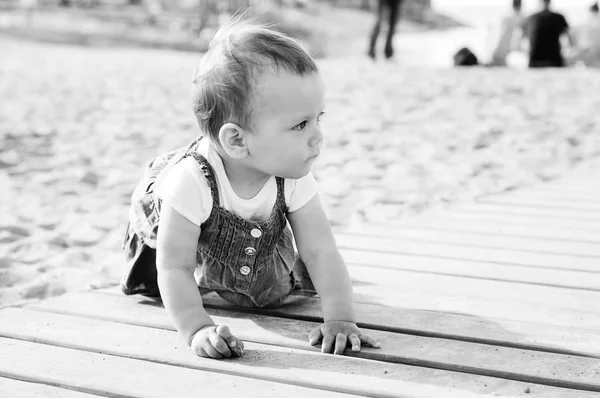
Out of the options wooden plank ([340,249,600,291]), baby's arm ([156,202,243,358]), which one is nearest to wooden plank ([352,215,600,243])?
wooden plank ([340,249,600,291])

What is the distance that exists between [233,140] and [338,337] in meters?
0.56

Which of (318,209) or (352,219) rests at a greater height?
(318,209)

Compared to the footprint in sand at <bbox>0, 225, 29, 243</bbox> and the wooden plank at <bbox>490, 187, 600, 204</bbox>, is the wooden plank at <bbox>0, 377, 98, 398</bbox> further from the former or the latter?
the wooden plank at <bbox>490, 187, 600, 204</bbox>

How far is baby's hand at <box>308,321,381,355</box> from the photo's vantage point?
211 cm

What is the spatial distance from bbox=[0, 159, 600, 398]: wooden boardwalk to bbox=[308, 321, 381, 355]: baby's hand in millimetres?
27

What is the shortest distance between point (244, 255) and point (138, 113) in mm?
5584

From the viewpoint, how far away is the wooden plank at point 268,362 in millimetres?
1887

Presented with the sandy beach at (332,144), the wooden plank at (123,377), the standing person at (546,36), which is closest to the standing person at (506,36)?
the standing person at (546,36)

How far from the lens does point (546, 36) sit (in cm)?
1208

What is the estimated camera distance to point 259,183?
7.66 feet

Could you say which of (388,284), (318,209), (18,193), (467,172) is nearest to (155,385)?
(318,209)

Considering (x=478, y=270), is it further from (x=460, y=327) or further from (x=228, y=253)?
(x=228, y=253)

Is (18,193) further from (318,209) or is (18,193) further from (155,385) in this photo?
(155,385)

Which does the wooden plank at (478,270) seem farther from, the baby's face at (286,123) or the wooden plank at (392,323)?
the baby's face at (286,123)
